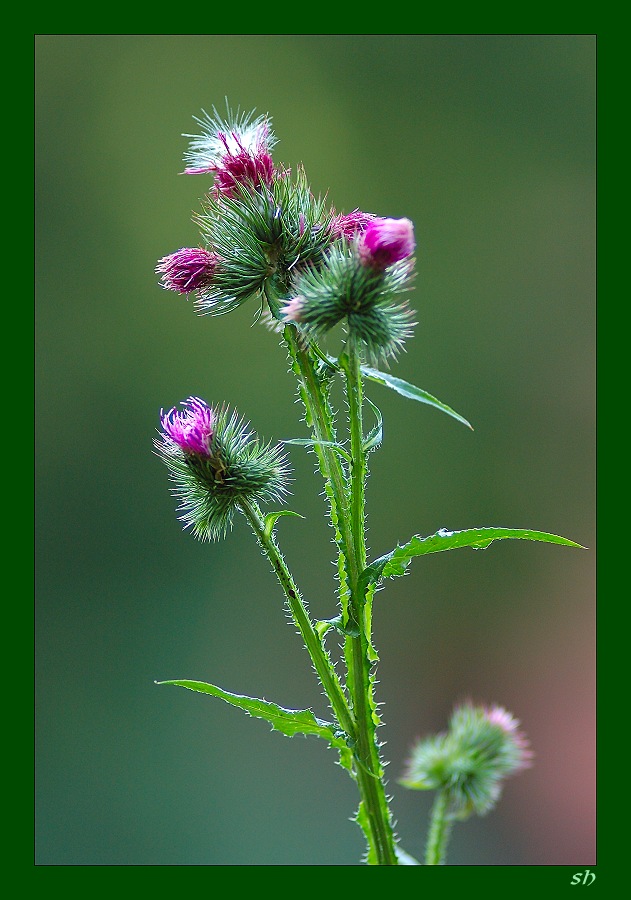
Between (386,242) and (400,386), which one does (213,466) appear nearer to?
(400,386)

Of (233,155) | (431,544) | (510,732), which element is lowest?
(510,732)

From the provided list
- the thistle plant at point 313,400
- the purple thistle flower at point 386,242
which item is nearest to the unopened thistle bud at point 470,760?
the thistle plant at point 313,400

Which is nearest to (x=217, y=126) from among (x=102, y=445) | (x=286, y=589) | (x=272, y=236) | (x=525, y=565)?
(x=272, y=236)

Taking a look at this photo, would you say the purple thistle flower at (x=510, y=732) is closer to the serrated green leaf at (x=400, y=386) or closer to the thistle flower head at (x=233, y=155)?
the serrated green leaf at (x=400, y=386)

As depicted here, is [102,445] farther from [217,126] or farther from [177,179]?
[217,126]

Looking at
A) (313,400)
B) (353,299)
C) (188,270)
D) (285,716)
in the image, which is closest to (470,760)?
(285,716)
